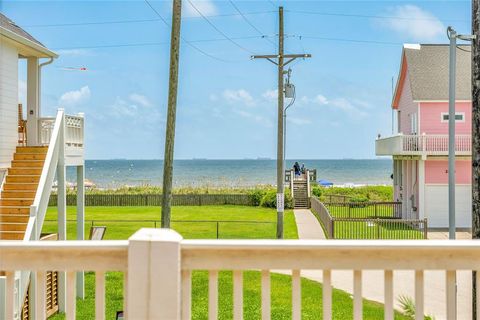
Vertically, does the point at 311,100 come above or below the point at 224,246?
above

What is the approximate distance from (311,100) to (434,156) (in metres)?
85.3

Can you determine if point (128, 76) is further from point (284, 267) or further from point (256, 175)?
point (284, 267)

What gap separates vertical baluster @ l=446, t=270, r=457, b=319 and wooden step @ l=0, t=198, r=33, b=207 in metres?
8.80

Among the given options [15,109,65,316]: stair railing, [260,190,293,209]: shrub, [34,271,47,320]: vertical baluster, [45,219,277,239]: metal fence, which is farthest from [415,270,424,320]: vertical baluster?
[260,190,293,209]: shrub

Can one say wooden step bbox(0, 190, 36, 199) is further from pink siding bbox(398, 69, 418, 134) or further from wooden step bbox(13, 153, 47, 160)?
pink siding bbox(398, 69, 418, 134)

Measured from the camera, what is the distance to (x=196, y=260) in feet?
6.42

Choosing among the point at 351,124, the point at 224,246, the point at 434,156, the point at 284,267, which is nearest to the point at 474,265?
the point at 284,267

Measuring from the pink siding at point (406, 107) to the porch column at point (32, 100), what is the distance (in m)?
17.3

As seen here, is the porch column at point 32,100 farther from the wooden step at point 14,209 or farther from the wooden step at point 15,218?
the wooden step at point 15,218

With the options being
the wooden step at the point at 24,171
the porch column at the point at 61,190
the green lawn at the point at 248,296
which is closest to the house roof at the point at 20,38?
the porch column at the point at 61,190

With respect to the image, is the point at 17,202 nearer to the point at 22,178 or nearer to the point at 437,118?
the point at 22,178

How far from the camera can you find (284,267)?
1.97 m

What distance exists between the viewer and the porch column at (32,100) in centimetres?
1117

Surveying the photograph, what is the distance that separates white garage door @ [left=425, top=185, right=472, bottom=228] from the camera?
73.0 ft
